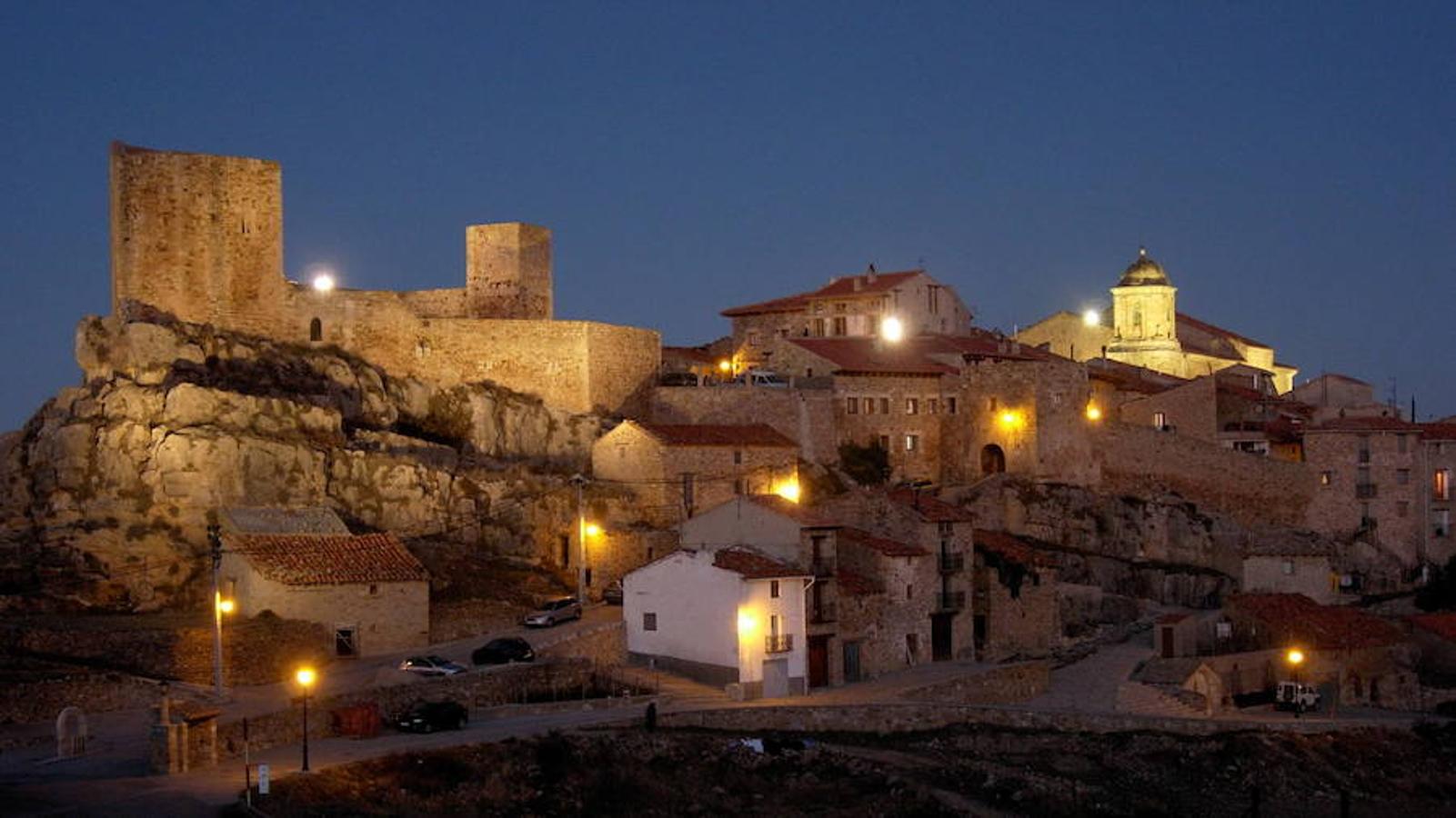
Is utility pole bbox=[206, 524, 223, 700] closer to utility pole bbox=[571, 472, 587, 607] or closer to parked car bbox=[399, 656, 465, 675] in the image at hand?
parked car bbox=[399, 656, 465, 675]

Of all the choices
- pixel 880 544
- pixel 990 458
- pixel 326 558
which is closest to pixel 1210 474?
pixel 990 458

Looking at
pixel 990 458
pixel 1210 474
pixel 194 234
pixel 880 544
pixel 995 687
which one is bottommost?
pixel 995 687

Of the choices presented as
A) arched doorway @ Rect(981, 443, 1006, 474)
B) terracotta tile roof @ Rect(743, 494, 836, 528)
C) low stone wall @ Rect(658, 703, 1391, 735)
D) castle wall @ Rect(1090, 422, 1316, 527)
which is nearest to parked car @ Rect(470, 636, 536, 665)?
low stone wall @ Rect(658, 703, 1391, 735)

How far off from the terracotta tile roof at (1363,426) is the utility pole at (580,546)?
99.9 feet

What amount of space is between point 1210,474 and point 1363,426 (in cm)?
676

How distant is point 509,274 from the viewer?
67812 millimetres

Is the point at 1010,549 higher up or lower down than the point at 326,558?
lower down

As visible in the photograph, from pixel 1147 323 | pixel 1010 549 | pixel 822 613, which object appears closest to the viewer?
pixel 822 613

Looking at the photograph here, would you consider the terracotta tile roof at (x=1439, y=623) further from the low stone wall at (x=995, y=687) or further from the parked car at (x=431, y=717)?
the parked car at (x=431, y=717)

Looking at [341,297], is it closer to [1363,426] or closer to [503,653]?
[503,653]

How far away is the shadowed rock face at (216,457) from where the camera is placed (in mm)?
48438

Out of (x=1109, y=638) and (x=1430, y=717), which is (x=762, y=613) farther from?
(x=1430, y=717)

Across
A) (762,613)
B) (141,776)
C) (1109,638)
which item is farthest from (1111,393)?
(141,776)

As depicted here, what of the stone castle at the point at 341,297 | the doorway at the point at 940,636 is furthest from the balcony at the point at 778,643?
the stone castle at the point at 341,297
